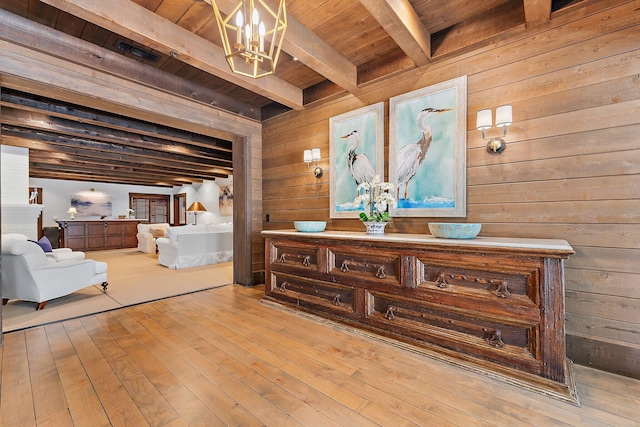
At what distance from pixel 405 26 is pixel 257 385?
289 centimetres

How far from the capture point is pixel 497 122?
2297mm

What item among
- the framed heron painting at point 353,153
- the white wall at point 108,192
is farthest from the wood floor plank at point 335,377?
the white wall at point 108,192

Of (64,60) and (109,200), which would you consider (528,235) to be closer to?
(64,60)

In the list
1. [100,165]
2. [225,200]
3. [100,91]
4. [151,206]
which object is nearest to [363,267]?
[100,91]

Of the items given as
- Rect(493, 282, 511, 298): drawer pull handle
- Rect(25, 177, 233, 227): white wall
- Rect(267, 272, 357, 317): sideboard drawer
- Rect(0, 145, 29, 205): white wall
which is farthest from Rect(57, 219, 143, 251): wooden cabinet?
Rect(493, 282, 511, 298): drawer pull handle

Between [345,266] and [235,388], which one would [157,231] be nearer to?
[345,266]

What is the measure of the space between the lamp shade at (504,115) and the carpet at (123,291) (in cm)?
420

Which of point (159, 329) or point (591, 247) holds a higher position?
point (591, 247)

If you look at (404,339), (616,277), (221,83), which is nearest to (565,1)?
(616,277)

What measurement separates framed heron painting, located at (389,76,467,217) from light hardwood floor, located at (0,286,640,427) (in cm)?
139

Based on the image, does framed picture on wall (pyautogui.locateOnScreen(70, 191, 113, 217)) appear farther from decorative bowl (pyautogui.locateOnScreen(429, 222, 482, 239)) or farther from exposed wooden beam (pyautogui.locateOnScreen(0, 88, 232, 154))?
decorative bowl (pyautogui.locateOnScreen(429, 222, 482, 239))

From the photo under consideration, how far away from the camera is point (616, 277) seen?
77.0 inches

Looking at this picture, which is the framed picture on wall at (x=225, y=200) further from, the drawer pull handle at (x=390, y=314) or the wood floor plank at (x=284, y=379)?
the drawer pull handle at (x=390, y=314)

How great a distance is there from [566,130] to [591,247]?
2.94 feet
